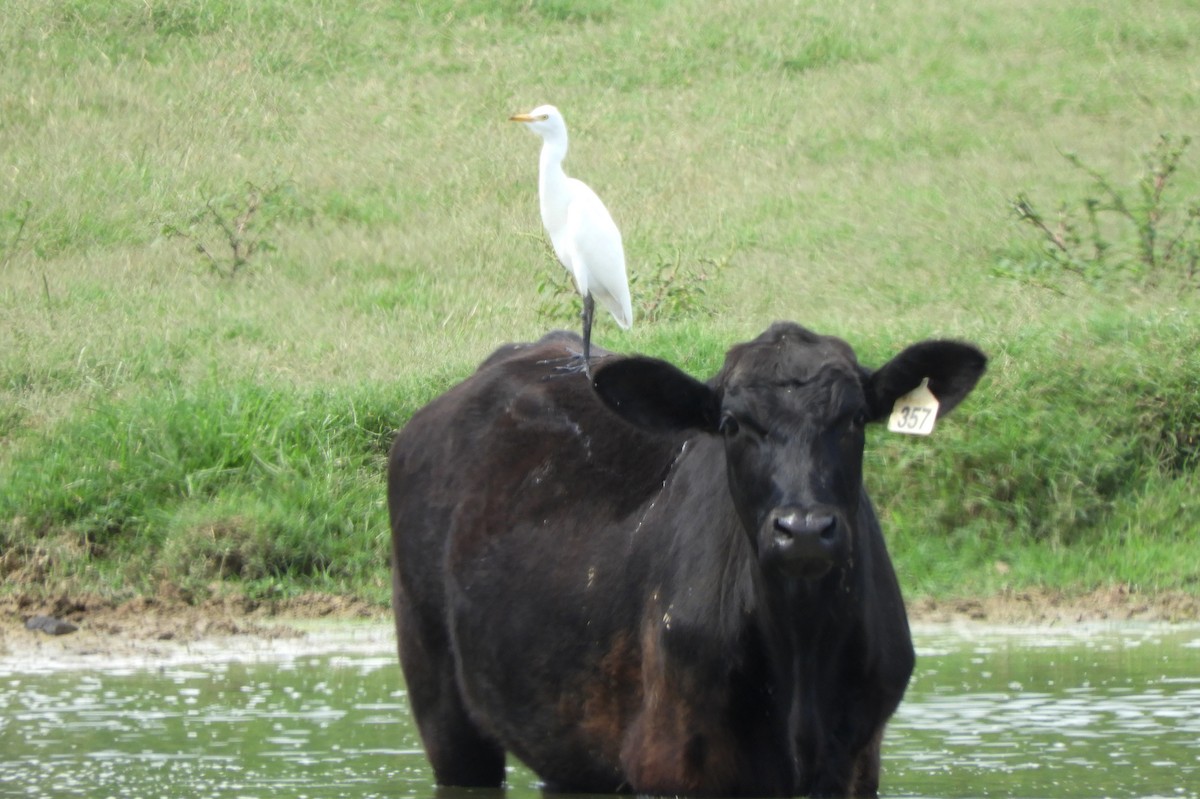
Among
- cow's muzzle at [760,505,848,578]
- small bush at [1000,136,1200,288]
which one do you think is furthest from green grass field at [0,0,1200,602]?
cow's muzzle at [760,505,848,578]

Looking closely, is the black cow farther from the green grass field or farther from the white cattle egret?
the green grass field

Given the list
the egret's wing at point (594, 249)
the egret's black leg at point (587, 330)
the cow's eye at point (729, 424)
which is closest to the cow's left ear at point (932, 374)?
the cow's eye at point (729, 424)

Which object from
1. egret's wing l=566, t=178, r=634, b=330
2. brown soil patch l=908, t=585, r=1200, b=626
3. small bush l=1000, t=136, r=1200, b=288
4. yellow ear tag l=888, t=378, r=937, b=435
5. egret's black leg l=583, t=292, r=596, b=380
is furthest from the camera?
small bush l=1000, t=136, r=1200, b=288

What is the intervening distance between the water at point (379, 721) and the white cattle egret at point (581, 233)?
72.9 inches

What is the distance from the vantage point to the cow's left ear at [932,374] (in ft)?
15.3

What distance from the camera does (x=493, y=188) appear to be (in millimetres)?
20531

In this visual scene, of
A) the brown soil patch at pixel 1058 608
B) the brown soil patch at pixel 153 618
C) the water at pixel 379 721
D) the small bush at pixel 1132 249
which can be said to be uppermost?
the small bush at pixel 1132 249

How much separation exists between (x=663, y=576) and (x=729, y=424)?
589 millimetres

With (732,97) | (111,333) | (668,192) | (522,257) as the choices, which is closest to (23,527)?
(111,333)

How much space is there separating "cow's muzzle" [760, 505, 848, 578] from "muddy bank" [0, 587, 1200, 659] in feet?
15.5

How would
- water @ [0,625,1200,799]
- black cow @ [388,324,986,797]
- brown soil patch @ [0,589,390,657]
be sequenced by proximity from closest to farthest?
black cow @ [388,324,986,797]
water @ [0,625,1200,799]
brown soil patch @ [0,589,390,657]

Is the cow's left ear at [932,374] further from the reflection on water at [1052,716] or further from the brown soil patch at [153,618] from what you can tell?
the brown soil patch at [153,618]

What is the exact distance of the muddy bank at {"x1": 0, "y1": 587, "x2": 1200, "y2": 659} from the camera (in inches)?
337

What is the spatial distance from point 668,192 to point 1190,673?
13096mm
